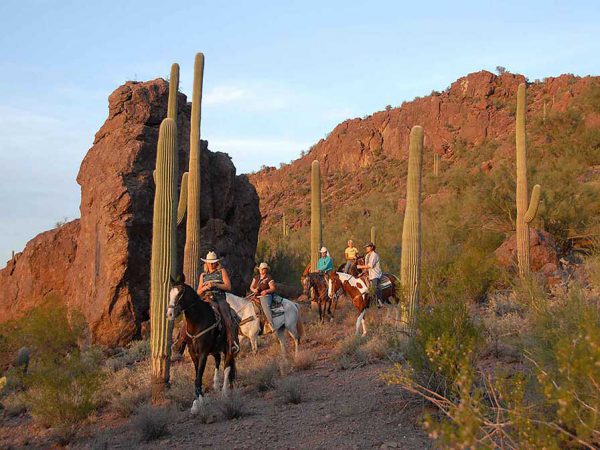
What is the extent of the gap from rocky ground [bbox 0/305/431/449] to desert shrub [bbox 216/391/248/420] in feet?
0.07

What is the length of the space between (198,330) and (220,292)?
1325mm

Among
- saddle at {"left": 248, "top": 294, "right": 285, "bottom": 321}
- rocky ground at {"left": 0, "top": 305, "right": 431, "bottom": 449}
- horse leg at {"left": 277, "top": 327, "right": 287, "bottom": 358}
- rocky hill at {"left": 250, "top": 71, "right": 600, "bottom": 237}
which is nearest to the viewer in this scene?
rocky ground at {"left": 0, "top": 305, "right": 431, "bottom": 449}

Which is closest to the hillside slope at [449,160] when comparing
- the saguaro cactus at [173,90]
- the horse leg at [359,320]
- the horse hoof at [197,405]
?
the horse leg at [359,320]

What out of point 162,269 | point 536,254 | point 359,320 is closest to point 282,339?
point 359,320

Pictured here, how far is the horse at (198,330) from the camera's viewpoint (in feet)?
33.9

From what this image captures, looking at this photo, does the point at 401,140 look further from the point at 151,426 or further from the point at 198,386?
the point at 151,426

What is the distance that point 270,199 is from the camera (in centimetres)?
6862

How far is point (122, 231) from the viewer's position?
62.4 ft

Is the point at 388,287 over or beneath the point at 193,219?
beneath

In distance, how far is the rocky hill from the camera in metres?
57.2

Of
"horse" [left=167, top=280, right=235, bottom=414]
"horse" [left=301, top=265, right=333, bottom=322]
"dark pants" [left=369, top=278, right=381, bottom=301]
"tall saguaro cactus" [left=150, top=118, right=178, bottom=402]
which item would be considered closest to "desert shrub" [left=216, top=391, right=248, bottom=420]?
"horse" [left=167, top=280, right=235, bottom=414]

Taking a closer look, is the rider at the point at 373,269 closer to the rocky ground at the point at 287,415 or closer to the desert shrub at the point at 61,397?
the rocky ground at the point at 287,415

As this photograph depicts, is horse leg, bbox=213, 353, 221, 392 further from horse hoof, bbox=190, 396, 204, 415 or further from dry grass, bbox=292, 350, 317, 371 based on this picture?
dry grass, bbox=292, 350, 317, 371

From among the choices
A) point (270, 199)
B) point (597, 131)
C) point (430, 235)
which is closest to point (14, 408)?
point (430, 235)
